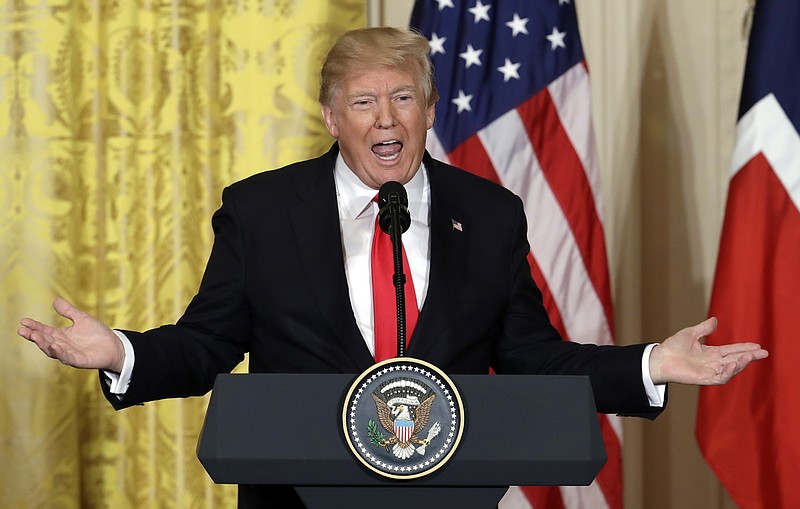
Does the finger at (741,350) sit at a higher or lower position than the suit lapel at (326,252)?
lower

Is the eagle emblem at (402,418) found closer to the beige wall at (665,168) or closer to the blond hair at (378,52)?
the blond hair at (378,52)

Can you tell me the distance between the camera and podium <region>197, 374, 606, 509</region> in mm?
1317

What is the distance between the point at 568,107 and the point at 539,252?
50 centimetres

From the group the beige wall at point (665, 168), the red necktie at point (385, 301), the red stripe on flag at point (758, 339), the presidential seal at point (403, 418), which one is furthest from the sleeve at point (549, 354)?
the beige wall at point (665, 168)

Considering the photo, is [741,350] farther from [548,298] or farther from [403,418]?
[548,298]

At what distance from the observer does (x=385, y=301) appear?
1946 millimetres

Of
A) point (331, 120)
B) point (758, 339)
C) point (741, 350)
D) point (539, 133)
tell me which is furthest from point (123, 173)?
point (741, 350)

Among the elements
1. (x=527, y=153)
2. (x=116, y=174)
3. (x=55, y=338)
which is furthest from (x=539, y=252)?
(x=55, y=338)

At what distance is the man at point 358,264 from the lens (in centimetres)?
192

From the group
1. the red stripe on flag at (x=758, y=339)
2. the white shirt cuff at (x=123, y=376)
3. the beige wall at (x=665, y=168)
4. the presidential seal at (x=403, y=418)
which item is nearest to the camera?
the presidential seal at (x=403, y=418)

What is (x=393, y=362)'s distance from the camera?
1.32 meters

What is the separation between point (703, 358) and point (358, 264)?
2.29ft

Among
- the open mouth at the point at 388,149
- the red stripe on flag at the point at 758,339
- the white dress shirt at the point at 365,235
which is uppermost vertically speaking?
the open mouth at the point at 388,149

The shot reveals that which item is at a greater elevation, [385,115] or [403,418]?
[385,115]
